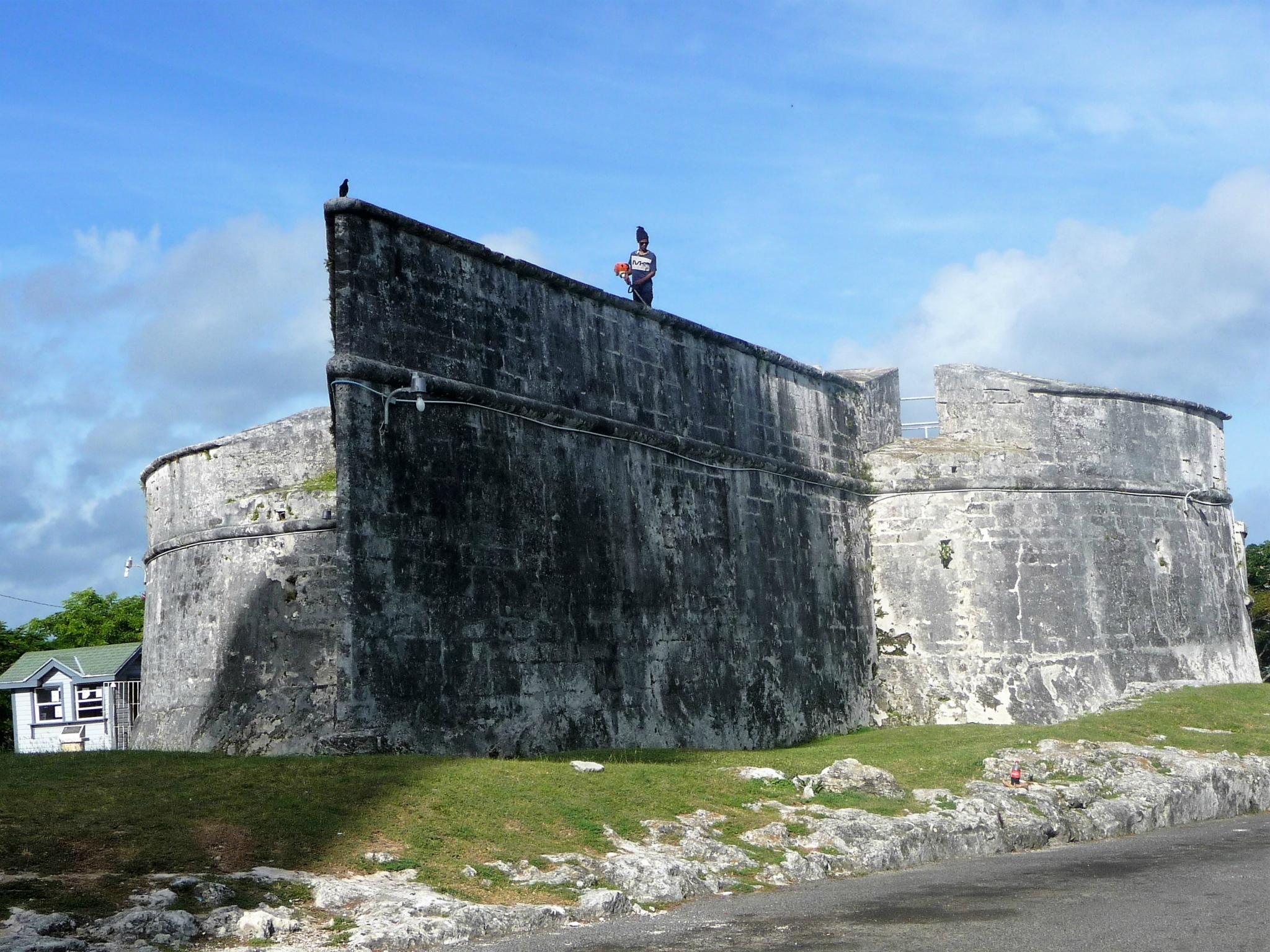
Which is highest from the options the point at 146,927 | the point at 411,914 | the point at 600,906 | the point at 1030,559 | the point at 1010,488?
the point at 1010,488

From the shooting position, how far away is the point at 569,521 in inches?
551

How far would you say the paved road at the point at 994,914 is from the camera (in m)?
6.90

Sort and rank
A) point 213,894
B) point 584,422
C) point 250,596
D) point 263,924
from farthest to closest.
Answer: point 250,596 < point 584,422 < point 213,894 < point 263,924

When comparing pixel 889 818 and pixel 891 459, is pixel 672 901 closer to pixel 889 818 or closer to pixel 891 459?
pixel 889 818

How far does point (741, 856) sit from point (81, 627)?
38260 mm

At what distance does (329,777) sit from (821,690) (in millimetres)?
9214

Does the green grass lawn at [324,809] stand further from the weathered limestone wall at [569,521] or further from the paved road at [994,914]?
the weathered limestone wall at [569,521]

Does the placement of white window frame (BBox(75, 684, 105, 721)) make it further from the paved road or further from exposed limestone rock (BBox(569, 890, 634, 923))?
exposed limestone rock (BBox(569, 890, 634, 923))

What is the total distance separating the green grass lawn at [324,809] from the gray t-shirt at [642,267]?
6.97 m

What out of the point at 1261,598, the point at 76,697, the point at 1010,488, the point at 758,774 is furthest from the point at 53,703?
the point at 1261,598

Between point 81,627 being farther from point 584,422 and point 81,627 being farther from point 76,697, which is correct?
point 584,422

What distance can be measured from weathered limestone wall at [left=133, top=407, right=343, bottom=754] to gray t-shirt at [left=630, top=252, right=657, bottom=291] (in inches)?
166

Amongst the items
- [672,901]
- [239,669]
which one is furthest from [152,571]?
[672,901]

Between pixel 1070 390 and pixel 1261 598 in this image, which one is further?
pixel 1261 598
